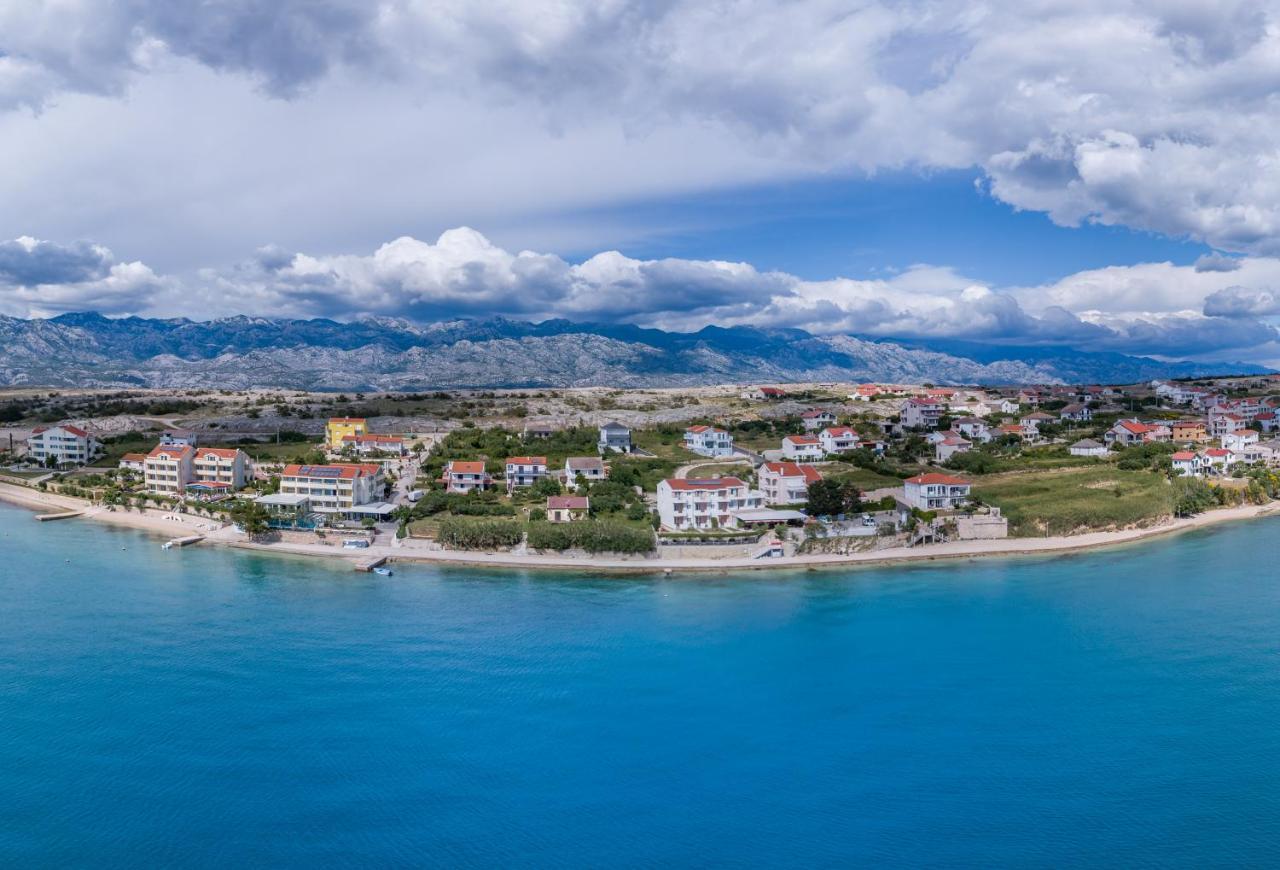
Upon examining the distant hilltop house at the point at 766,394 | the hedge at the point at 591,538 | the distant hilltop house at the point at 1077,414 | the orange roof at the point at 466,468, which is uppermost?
the distant hilltop house at the point at 766,394

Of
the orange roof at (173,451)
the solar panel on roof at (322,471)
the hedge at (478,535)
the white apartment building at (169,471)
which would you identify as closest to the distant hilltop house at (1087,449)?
the hedge at (478,535)

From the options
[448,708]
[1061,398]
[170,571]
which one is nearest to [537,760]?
[448,708]

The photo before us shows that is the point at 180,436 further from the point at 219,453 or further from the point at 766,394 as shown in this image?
the point at 766,394

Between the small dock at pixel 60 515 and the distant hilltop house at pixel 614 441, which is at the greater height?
the distant hilltop house at pixel 614 441

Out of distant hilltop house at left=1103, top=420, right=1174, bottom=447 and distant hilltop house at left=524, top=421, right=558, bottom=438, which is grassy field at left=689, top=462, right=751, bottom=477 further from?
distant hilltop house at left=1103, top=420, right=1174, bottom=447

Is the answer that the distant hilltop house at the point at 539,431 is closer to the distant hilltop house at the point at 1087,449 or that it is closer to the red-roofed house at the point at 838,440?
the red-roofed house at the point at 838,440

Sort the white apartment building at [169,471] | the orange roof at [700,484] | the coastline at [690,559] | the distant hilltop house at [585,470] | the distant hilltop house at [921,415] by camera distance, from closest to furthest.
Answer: the coastline at [690,559] → the orange roof at [700,484] → the distant hilltop house at [585,470] → the white apartment building at [169,471] → the distant hilltop house at [921,415]

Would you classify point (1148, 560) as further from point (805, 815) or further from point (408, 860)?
point (408, 860)

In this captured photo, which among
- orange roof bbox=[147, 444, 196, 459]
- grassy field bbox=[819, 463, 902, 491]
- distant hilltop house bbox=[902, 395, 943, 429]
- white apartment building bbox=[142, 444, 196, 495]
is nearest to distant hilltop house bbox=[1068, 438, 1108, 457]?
distant hilltop house bbox=[902, 395, 943, 429]

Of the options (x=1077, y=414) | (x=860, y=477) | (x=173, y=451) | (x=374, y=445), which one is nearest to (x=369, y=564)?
(x=173, y=451)
